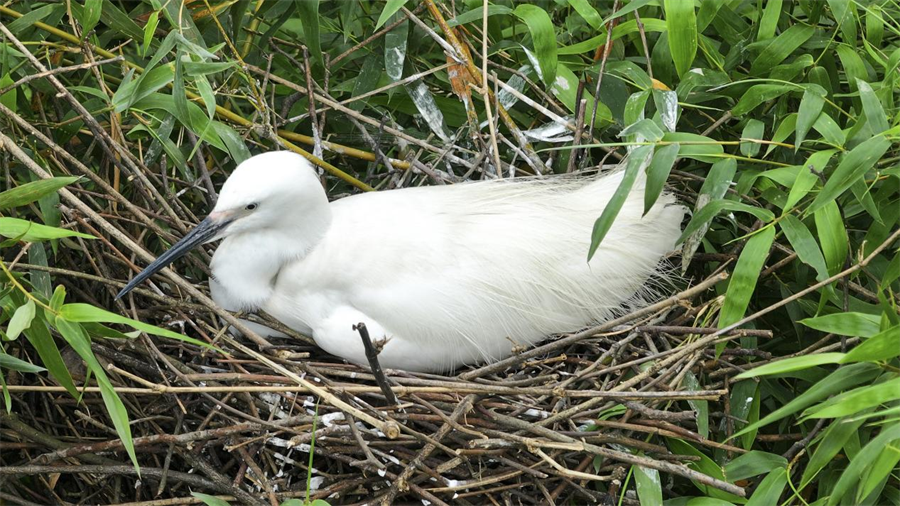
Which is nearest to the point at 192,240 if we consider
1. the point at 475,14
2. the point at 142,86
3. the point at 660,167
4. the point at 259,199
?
the point at 259,199

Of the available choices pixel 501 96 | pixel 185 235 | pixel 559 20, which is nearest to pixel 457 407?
pixel 185 235

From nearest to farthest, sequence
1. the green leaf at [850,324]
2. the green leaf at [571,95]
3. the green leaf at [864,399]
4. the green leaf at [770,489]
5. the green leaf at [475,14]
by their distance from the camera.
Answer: the green leaf at [864,399] < the green leaf at [850,324] < the green leaf at [770,489] < the green leaf at [475,14] < the green leaf at [571,95]

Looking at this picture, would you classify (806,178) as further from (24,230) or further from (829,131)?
(24,230)

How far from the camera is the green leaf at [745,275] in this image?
1803 millimetres

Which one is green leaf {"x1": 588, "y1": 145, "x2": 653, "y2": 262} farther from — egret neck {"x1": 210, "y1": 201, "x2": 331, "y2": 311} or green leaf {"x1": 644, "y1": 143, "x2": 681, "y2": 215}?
egret neck {"x1": 210, "y1": 201, "x2": 331, "y2": 311}

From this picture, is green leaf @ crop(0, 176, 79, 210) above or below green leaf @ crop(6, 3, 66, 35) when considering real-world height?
below

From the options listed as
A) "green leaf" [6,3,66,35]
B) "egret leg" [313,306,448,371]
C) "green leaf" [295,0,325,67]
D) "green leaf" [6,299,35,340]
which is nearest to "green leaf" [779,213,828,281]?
"egret leg" [313,306,448,371]

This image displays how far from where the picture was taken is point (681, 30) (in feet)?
6.27

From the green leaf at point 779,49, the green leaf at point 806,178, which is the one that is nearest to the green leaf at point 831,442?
the green leaf at point 806,178

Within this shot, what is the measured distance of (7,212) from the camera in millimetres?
2090

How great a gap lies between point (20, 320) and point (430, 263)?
2.76 ft

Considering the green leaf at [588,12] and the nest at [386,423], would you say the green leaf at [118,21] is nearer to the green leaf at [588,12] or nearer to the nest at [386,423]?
the nest at [386,423]

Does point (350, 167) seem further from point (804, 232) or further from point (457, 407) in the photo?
point (804, 232)

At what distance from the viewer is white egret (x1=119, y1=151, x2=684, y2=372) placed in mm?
2037
